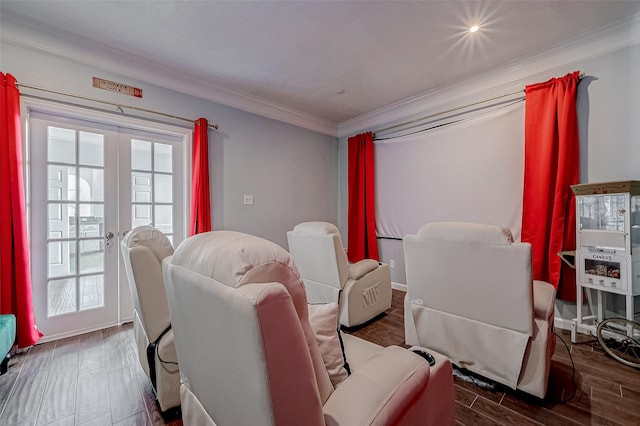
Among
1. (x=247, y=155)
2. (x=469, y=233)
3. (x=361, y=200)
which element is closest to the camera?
(x=469, y=233)

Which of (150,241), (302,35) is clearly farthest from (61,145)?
(302,35)

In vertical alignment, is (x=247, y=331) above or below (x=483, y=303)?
above

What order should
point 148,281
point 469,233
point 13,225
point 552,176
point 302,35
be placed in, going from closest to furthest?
point 148,281, point 469,233, point 13,225, point 302,35, point 552,176

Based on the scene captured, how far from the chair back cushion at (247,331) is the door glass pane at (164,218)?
246 centimetres

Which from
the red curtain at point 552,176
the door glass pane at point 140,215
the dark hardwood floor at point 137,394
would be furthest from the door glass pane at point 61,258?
the red curtain at point 552,176

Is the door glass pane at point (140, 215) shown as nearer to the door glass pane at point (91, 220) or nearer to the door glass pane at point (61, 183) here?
the door glass pane at point (91, 220)

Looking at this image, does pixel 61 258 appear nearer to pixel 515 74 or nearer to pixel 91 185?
pixel 91 185

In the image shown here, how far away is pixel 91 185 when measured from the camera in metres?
2.60

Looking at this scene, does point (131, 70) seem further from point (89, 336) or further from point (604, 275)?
point (604, 275)

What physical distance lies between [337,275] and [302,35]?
84.4 inches

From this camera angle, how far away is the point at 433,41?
96.3 inches

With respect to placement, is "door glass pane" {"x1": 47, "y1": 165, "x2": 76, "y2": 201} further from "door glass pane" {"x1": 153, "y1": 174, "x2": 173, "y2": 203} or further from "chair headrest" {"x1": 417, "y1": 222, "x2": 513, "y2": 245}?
"chair headrest" {"x1": 417, "y1": 222, "x2": 513, "y2": 245}

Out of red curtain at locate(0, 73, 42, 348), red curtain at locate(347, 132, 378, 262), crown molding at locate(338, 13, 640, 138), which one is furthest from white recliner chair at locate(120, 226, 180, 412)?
crown molding at locate(338, 13, 640, 138)

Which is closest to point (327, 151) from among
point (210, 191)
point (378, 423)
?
point (210, 191)
